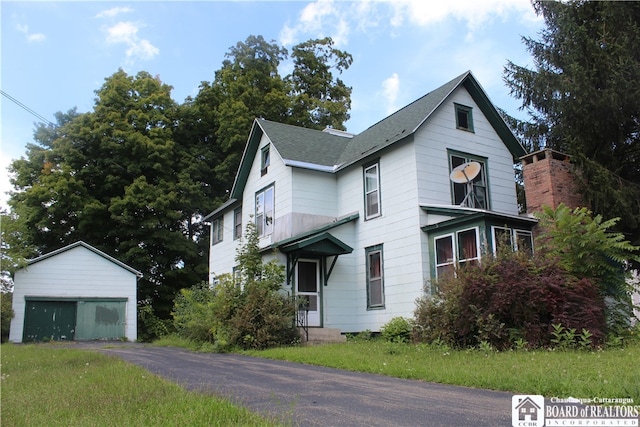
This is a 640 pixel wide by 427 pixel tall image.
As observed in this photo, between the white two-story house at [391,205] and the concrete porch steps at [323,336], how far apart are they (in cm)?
77

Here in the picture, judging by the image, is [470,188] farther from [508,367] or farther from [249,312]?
[508,367]

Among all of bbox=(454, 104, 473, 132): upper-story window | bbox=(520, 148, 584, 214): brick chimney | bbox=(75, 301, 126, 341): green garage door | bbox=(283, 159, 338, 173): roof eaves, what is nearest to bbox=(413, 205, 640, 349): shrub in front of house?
bbox=(520, 148, 584, 214): brick chimney

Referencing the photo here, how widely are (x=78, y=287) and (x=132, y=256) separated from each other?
513 cm

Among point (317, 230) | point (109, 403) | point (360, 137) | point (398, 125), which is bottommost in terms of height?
point (109, 403)

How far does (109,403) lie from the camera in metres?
5.50

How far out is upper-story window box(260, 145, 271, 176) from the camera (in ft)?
67.9

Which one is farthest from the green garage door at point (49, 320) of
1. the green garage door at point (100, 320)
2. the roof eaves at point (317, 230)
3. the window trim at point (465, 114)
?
the window trim at point (465, 114)

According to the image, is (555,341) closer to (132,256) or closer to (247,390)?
(247,390)

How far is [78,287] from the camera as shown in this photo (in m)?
24.8

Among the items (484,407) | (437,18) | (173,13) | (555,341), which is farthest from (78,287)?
(484,407)

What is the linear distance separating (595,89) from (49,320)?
23.9 m

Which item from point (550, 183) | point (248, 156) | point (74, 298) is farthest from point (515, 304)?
point (74, 298)

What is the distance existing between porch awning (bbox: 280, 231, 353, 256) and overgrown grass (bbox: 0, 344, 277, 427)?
805 centimetres

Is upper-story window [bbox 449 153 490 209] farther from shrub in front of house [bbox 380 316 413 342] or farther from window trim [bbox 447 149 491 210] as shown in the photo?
shrub in front of house [bbox 380 316 413 342]
